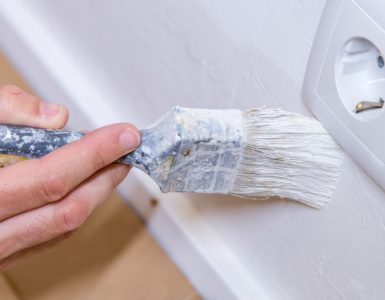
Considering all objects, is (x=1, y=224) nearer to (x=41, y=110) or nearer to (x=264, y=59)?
(x=41, y=110)

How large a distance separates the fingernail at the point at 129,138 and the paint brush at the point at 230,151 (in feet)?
0.04

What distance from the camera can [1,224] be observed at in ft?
1.39

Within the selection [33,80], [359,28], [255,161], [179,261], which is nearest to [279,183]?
Answer: [255,161]

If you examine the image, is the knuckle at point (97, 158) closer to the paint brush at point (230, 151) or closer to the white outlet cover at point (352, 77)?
Result: the paint brush at point (230, 151)

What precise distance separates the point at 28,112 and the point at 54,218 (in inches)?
3.1

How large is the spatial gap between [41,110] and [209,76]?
Result: 15 cm

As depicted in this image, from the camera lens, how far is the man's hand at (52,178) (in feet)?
1.28

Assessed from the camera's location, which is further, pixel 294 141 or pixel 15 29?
pixel 15 29

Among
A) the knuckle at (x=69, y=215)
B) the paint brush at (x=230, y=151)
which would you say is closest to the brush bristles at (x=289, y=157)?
the paint brush at (x=230, y=151)

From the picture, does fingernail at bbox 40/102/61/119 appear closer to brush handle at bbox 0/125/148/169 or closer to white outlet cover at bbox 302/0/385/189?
brush handle at bbox 0/125/148/169

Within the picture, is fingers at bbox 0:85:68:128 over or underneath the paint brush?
over

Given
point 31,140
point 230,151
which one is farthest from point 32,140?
point 230,151

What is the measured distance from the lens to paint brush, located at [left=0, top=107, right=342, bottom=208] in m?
0.41

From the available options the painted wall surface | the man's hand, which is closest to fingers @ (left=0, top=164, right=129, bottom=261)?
the man's hand
